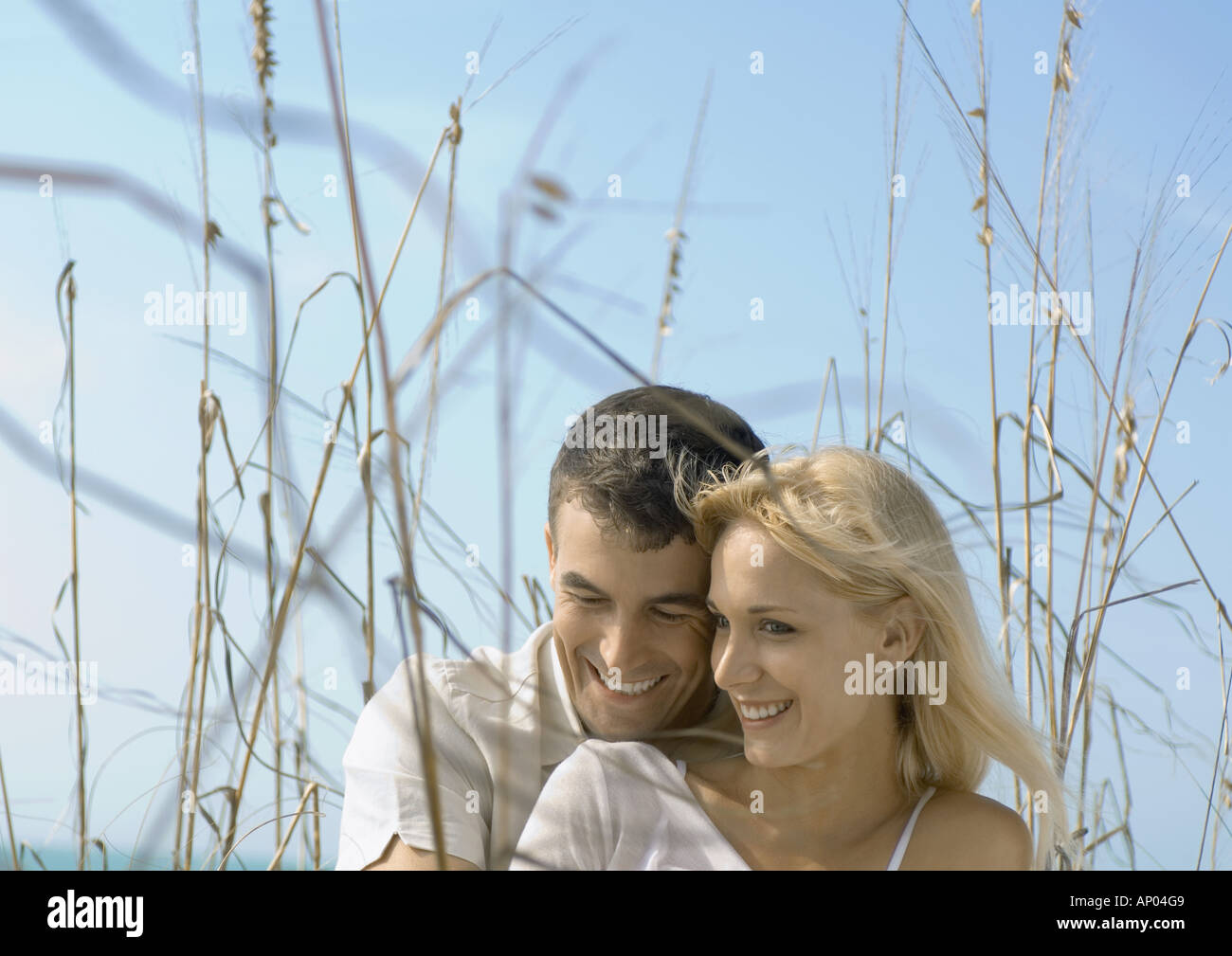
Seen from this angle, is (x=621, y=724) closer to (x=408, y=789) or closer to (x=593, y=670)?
(x=593, y=670)

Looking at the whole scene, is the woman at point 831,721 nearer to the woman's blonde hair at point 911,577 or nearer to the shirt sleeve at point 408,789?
the woman's blonde hair at point 911,577

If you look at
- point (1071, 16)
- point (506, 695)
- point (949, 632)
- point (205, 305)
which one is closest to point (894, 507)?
point (949, 632)

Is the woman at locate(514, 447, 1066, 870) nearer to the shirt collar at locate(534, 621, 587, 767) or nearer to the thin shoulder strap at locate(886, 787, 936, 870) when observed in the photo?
the thin shoulder strap at locate(886, 787, 936, 870)

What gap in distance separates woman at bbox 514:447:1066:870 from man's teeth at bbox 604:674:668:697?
0.58 ft

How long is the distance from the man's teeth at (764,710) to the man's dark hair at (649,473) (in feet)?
1.10

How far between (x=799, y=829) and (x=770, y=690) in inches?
10.0

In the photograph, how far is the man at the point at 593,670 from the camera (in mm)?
1788

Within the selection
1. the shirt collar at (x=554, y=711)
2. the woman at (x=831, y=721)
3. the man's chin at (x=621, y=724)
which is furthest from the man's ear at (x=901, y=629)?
the shirt collar at (x=554, y=711)

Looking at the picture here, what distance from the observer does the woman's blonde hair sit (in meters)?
1.66

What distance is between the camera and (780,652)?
1.61 metres

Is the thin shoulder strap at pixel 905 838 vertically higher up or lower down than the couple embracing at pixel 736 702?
lower down

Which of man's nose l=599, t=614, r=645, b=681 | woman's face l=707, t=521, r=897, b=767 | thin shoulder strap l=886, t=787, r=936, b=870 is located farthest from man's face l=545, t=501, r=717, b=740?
thin shoulder strap l=886, t=787, r=936, b=870

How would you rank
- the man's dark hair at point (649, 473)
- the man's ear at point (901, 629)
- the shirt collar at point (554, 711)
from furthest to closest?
1. the shirt collar at point (554, 711)
2. the man's dark hair at point (649, 473)
3. the man's ear at point (901, 629)
